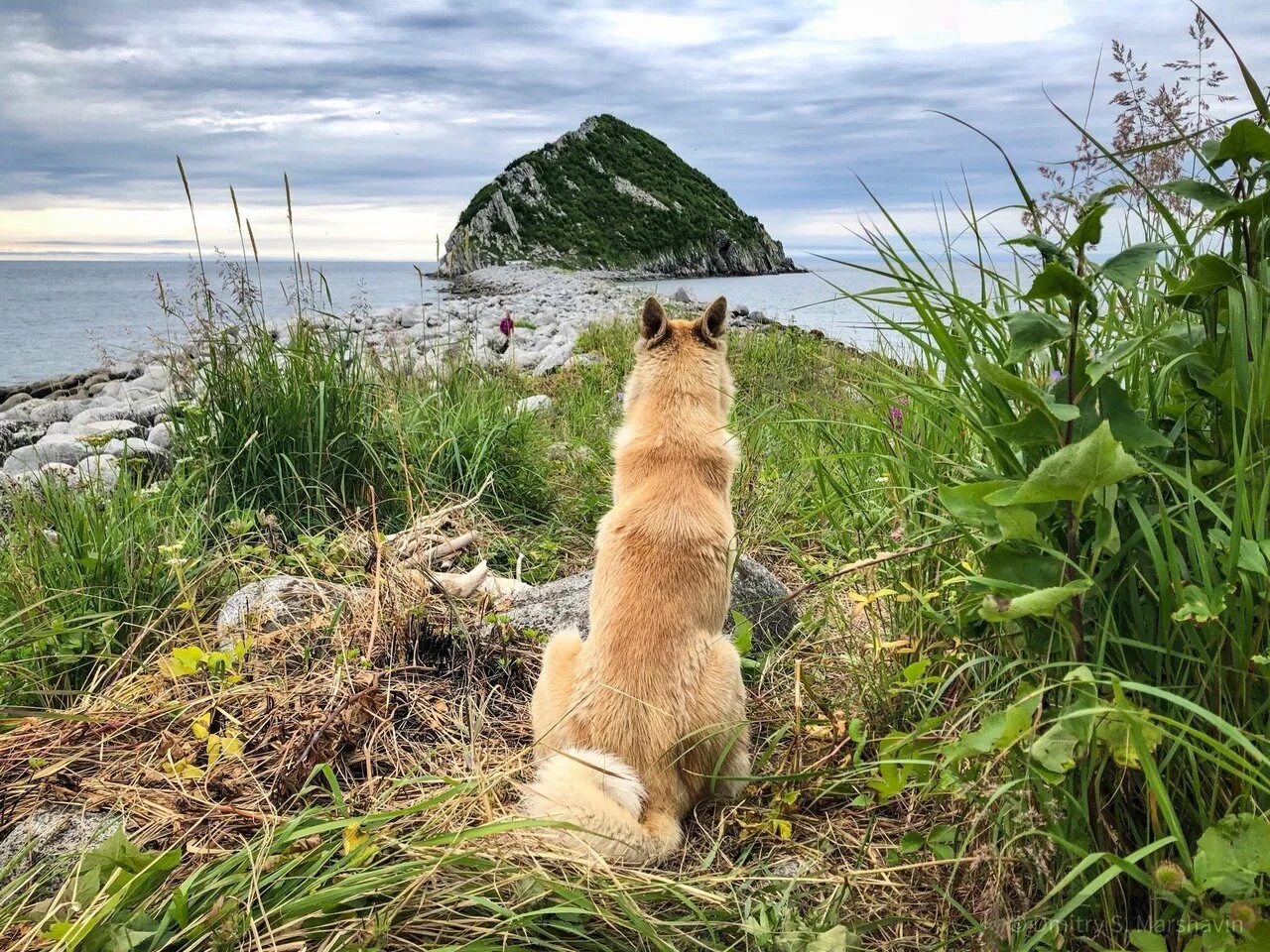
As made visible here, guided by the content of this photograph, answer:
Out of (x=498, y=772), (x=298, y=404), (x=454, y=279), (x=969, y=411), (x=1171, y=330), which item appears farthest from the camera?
(x=454, y=279)

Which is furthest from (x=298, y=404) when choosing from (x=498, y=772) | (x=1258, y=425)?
(x=1258, y=425)

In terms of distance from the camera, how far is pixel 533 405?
686cm

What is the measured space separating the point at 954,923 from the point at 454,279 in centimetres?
2933

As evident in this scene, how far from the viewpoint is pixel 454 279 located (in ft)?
96.5

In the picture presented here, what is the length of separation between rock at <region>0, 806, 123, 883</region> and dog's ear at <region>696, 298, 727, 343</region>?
263 centimetres

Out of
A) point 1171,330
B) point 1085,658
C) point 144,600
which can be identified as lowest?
point 144,600

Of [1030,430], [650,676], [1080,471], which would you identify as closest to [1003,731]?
[1080,471]

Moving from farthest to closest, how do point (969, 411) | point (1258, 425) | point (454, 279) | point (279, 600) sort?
point (454, 279) < point (279, 600) < point (969, 411) < point (1258, 425)

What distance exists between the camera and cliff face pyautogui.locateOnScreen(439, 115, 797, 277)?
4219 centimetres

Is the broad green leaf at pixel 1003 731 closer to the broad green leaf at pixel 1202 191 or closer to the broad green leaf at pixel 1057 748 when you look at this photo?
the broad green leaf at pixel 1057 748

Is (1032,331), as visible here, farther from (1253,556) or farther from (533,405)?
(533,405)

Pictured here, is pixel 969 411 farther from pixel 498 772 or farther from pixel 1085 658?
pixel 498 772

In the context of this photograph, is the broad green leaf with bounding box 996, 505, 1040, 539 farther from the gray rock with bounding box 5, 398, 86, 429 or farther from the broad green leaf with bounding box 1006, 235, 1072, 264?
the gray rock with bounding box 5, 398, 86, 429

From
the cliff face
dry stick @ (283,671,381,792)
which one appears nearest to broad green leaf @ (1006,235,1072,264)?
dry stick @ (283,671,381,792)
